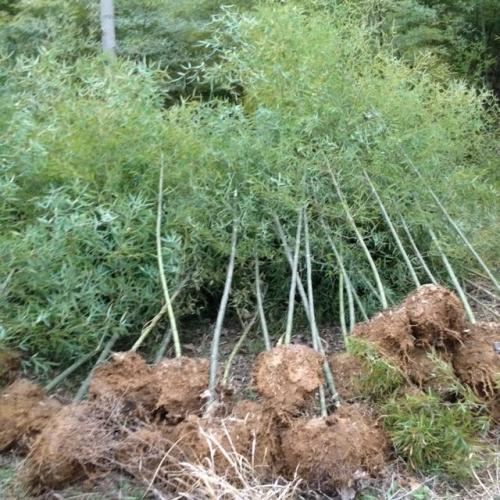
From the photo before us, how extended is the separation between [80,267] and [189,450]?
130cm

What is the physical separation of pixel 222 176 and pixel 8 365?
164 centimetres

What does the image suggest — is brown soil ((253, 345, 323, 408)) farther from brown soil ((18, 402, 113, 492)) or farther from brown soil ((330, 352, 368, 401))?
brown soil ((18, 402, 113, 492))

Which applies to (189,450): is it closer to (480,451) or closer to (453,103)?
(480,451)

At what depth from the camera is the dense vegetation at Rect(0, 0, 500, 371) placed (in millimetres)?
3402

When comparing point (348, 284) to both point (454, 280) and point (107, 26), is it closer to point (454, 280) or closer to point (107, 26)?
point (454, 280)

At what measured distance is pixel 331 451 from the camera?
2459 millimetres

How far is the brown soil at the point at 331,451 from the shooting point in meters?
2.46

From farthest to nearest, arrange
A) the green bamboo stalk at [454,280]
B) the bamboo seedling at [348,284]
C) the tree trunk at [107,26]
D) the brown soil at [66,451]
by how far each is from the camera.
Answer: the tree trunk at [107,26], the bamboo seedling at [348,284], the green bamboo stalk at [454,280], the brown soil at [66,451]

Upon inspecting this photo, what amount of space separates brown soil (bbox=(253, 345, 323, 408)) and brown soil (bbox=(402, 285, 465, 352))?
1.57ft

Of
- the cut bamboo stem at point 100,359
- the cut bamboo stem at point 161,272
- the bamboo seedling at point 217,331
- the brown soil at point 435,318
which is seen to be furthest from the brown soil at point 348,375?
the cut bamboo stem at point 100,359

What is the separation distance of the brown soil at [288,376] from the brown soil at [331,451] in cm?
12

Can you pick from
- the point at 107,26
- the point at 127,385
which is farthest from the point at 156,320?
the point at 107,26

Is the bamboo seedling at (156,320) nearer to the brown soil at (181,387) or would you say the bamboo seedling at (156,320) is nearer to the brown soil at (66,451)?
the brown soil at (181,387)

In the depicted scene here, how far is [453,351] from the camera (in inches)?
117
